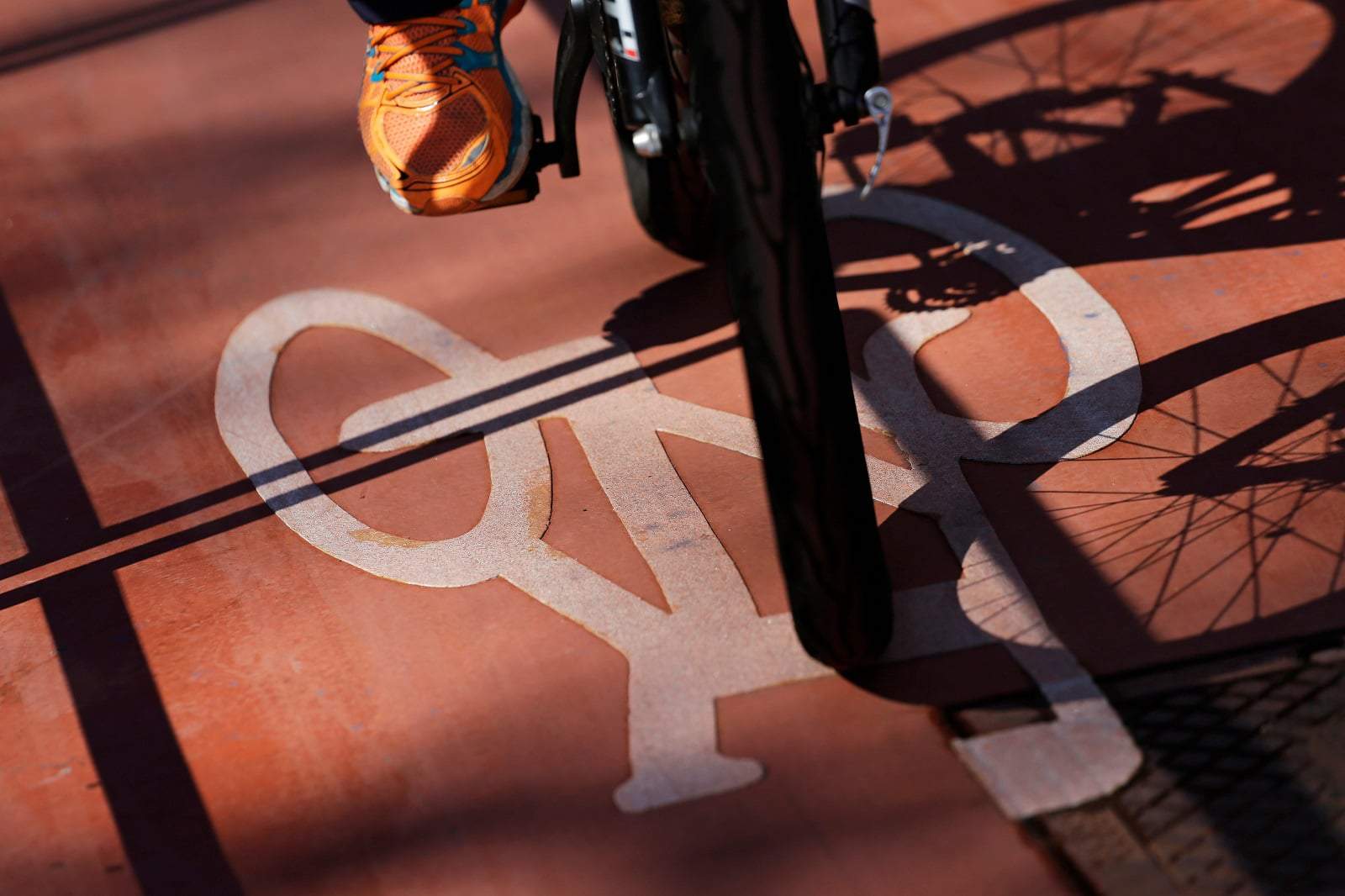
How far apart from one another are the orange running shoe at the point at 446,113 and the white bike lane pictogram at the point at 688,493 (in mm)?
453

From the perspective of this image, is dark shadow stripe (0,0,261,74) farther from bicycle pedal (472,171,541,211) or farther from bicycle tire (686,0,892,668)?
bicycle tire (686,0,892,668)

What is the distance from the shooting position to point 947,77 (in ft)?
11.9

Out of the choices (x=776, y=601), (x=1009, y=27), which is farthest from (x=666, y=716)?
(x=1009, y=27)

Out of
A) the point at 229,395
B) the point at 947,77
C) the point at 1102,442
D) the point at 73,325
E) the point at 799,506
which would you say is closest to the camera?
the point at 799,506

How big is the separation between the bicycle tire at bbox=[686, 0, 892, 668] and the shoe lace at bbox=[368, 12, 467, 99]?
84 cm

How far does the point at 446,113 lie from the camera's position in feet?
8.10

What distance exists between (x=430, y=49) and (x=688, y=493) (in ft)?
3.11

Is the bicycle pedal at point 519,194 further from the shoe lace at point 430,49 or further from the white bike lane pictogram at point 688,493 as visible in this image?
the white bike lane pictogram at point 688,493

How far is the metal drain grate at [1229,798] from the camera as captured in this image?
162cm

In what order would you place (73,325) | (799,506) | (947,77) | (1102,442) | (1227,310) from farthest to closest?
Answer: (947,77) → (73,325) → (1227,310) → (1102,442) → (799,506)

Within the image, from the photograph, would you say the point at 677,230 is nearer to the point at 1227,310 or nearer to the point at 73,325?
the point at 1227,310

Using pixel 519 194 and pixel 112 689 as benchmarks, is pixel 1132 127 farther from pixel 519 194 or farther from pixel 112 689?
pixel 112 689

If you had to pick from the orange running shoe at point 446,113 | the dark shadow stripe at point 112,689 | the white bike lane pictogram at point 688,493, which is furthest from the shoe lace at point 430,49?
the dark shadow stripe at point 112,689

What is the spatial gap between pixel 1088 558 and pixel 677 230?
1295 mm
